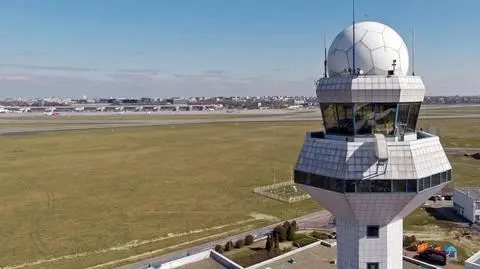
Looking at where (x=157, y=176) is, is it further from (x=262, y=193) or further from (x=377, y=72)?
(x=377, y=72)

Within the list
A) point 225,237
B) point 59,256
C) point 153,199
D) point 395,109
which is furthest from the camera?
point 153,199

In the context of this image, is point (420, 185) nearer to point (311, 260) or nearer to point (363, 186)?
point (363, 186)

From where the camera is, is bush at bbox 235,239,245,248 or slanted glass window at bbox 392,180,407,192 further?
bush at bbox 235,239,245,248

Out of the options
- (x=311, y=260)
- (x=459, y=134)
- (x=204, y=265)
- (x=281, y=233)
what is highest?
(x=204, y=265)

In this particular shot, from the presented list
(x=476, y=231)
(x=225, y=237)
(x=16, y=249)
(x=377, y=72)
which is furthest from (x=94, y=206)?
(x=377, y=72)

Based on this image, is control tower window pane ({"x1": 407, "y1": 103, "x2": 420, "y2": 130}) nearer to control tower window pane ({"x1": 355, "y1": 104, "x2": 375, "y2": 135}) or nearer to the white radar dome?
the white radar dome

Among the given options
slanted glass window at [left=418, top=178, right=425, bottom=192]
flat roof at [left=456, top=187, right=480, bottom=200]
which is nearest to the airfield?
flat roof at [left=456, top=187, right=480, bottom=200]

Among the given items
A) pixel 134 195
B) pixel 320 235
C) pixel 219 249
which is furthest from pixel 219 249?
pixel 134 195
